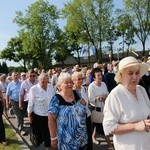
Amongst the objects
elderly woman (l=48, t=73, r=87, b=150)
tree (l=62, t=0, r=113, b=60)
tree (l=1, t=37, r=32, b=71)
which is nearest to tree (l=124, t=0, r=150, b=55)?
tree (l=62, t=0, r=113, b=60)

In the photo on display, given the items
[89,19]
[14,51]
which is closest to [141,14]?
[89,19]

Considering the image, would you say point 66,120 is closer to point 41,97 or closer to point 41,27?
point 41,97

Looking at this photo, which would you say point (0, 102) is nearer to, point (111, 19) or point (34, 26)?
point (111, 19)

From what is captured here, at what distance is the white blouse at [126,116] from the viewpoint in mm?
3746

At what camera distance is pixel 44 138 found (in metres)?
8.45

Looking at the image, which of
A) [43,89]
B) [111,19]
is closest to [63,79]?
[43,89]

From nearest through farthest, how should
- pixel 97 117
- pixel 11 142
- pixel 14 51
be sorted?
pixel 97 117
pixel 11 142
pixel 14 51

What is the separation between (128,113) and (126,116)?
3 centimetres

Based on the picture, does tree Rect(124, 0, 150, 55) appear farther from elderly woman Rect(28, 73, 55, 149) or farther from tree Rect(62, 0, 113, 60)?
elderly woman Rect(28, 73, 55, 149)

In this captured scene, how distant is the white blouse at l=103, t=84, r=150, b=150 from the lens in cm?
A: 375

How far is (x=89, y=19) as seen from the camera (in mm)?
67438

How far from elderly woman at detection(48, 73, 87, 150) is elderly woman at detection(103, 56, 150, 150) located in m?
1.46

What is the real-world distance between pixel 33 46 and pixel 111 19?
15992 millimetres

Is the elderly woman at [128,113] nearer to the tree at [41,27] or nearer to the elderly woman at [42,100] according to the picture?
the elderly woman at [42,100]
